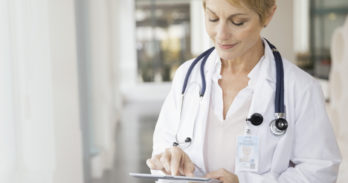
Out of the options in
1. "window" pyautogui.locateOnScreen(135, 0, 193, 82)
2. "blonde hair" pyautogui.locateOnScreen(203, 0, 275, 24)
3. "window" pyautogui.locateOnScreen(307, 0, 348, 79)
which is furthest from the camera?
"window" pyautogui.locateOnScreen(135, 0, 193, 82)

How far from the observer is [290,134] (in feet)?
4.71

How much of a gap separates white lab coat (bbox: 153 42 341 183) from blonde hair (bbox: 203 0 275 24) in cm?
17

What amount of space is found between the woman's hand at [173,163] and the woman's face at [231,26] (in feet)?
1.15

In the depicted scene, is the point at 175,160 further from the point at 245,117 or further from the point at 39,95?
the point at 39,95

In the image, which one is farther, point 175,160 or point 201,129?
point 201,129

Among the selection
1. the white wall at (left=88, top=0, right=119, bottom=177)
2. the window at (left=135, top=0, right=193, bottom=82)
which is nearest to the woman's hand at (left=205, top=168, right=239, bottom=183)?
the white wall at (left=88, top=0, right=119, bottom=177)

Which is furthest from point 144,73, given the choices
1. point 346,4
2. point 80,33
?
point 80,33

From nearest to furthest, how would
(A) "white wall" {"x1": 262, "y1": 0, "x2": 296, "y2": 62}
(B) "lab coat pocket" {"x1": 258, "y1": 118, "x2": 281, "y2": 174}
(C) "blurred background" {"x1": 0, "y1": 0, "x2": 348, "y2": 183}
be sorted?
(B) "lab coat pocket" {"x1": 258, "y1": 118, "x2": 281, "y2": 174}, (A) "white wall" {"x1": 262, "y1": 0, "x2": 296, "y2": 62}, (C) "blurred background" {"x1": 0, "y1": 0, "x2": 348, "y2": 183}

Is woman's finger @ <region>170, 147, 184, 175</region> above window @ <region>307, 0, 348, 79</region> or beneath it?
beneath

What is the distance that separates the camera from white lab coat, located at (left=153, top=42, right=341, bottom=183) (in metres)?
1.41

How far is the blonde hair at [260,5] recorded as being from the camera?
1.36 meters

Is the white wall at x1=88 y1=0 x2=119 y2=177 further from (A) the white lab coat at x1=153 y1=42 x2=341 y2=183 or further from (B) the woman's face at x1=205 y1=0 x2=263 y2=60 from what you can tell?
(B) the woman's face at x1=205 y1=0 x2=263 y2=60

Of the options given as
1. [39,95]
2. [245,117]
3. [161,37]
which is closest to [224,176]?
[245,117]

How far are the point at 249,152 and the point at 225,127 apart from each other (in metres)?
0.12
